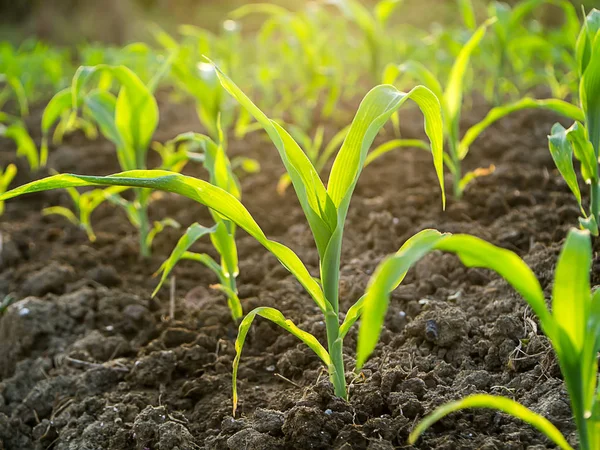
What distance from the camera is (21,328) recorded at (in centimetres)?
188

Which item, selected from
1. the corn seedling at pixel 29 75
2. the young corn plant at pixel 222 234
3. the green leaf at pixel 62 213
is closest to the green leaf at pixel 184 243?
the young corn plant at pixel 222 234

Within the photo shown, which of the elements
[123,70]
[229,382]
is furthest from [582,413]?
[123,70]

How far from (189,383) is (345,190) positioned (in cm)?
67

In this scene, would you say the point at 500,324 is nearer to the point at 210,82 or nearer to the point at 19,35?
the point at 210,82

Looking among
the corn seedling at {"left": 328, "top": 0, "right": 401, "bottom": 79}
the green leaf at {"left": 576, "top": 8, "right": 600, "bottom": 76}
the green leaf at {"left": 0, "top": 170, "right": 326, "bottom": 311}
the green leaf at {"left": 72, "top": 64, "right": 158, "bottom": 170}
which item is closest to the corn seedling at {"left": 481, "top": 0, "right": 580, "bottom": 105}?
the corn seedling at {"left": 328, "top": 0, "right": 401, "bottom": 79}

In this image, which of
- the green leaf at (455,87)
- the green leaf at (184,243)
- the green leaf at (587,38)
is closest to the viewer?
the green leaf at (184,243)

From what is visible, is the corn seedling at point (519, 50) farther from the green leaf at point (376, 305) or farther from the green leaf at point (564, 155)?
the green leaf at point (376, 305)

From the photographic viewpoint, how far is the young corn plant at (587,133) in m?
1.48

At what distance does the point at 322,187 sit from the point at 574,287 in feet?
1.65

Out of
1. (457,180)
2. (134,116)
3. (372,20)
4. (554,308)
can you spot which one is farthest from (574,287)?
(372,20)

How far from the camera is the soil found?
1257 mm

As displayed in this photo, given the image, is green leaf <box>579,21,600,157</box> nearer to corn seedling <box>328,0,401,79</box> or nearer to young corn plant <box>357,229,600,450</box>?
young corn plant <box>357,229,600,450</box>

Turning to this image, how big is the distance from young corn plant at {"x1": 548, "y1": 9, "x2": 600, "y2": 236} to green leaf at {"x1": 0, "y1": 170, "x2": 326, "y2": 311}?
70cm

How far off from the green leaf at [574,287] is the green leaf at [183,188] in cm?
47
